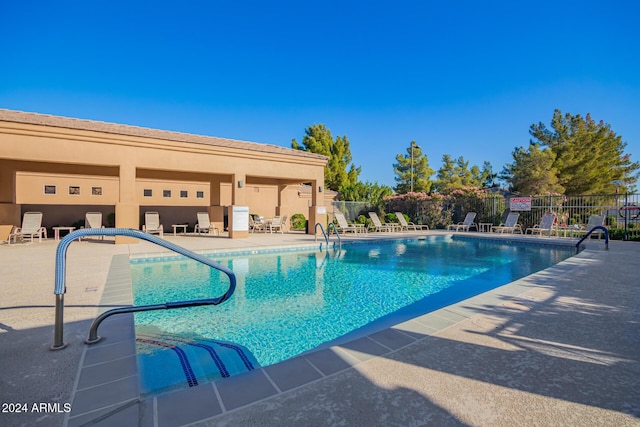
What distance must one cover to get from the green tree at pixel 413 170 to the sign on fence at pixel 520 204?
74.9 feet

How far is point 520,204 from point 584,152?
49.8ft

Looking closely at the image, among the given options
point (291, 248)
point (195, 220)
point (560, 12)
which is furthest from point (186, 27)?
point (560, 12)

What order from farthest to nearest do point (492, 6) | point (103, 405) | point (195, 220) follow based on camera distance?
point (195, 220) < point (492, 6) < point (103, 405)

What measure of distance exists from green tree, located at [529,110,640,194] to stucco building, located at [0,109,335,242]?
24050 mm

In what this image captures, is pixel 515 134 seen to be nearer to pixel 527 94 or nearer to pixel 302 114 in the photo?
pixel 527 94

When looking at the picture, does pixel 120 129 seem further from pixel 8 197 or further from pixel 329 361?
pixel 329 361

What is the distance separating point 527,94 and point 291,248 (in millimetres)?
20632

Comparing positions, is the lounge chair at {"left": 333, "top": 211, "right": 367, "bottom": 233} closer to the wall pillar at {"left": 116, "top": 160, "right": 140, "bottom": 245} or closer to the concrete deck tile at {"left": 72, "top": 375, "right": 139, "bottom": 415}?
the wall pillar at {"left": 116, "top": 160, "right": 140, "bottom": 245}

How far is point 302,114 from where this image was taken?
35.0m

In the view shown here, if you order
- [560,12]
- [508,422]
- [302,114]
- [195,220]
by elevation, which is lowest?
[508,422]

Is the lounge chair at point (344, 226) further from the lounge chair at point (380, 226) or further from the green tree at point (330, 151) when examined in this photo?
the green tree at point (330, 151)

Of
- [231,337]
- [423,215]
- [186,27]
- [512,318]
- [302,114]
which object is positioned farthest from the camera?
[302,114]

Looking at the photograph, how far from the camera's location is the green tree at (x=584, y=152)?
2595 centimetres

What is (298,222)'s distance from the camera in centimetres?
1933
